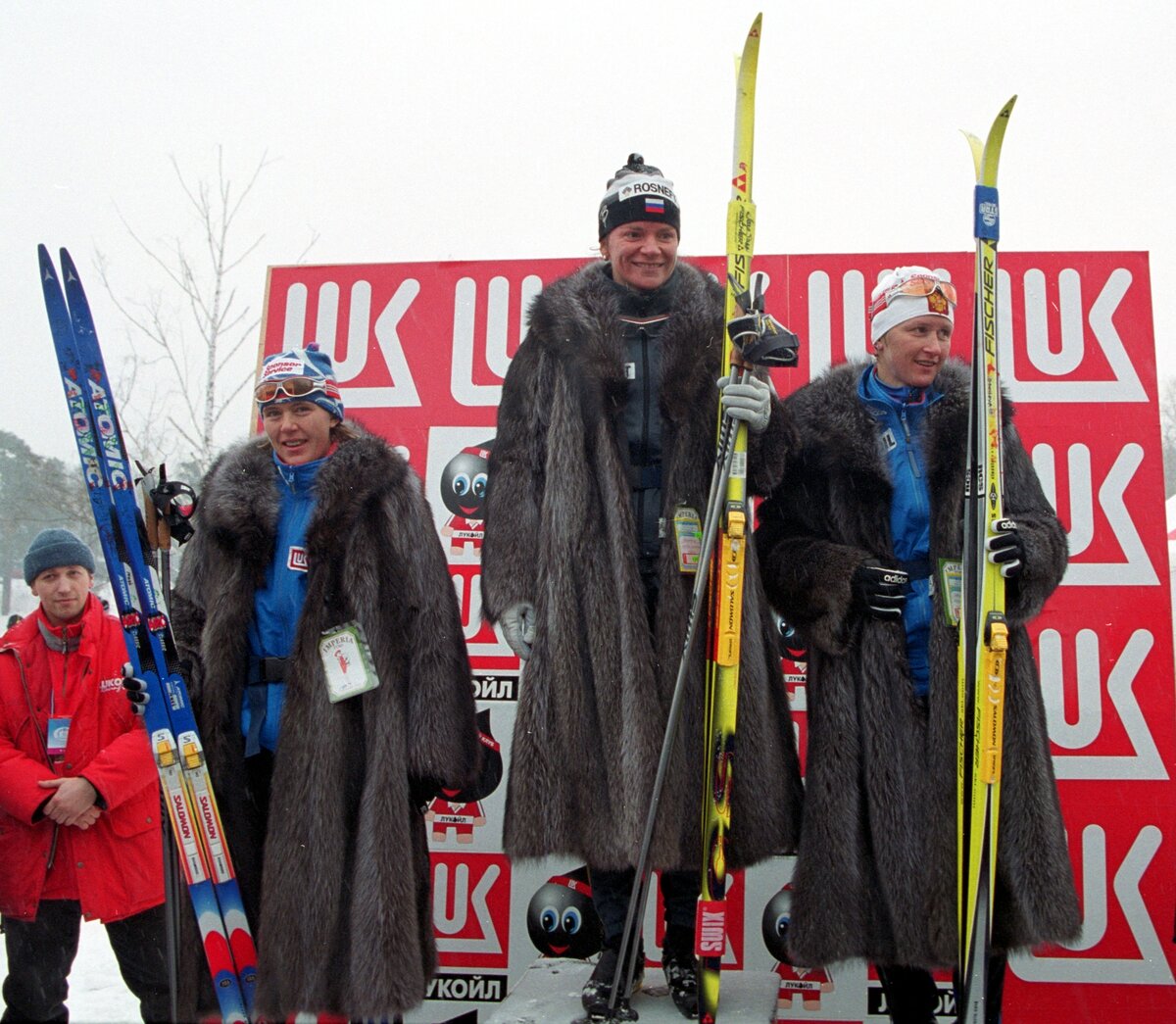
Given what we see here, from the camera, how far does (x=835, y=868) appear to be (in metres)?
2.29

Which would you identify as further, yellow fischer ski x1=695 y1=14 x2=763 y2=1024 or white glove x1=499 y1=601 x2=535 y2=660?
white glove x1=499 y1=601 x2=535 y2=660

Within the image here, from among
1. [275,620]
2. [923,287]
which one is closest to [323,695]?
[275,620]

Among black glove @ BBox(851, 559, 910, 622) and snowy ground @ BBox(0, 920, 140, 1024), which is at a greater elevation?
black glove @ BBox(851, 559, 910, 622)

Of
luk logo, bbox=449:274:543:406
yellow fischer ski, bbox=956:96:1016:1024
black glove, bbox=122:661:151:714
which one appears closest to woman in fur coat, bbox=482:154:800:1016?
yellow fischer ski, bbox=956:96:1016:1024

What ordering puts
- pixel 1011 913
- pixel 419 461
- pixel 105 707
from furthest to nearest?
pixel 419 461
pixel 105 707
pixel 1011 913

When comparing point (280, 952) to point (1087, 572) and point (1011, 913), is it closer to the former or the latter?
point (1011, 913)

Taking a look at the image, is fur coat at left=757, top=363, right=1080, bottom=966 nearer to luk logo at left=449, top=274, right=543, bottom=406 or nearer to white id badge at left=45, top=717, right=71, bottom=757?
luk logo at left=449, top=274, right=543, bottom=406

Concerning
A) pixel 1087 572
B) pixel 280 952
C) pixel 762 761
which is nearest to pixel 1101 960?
pixel 1087 572

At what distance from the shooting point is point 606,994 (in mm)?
2264

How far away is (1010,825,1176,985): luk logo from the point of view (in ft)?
10.9

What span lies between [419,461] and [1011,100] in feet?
7.51

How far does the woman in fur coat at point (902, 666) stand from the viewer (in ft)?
7.38

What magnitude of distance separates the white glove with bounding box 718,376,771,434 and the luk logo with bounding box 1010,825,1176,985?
6.92 ft

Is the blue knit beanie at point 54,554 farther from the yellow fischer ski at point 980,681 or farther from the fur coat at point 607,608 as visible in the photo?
the yellow fischer ski at point 980,681
